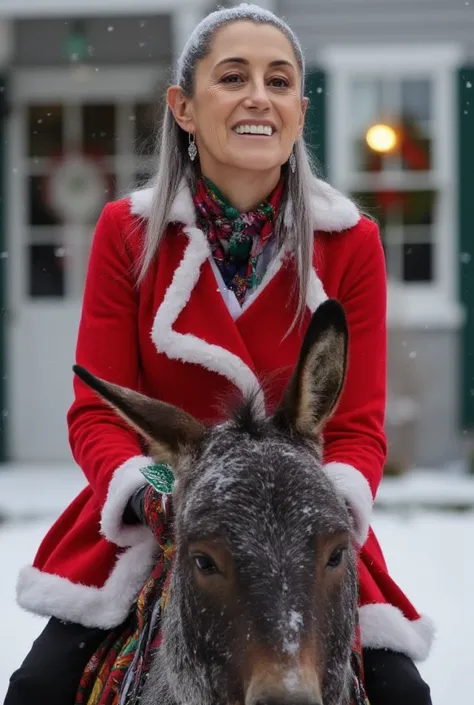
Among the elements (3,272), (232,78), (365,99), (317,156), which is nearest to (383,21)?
(365,99)

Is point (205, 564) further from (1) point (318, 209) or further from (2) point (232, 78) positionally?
(2) point (232, 78)

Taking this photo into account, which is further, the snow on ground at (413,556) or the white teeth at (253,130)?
the snow on ground at (413,556)

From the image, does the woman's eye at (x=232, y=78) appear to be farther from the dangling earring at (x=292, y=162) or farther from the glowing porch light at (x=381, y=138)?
the glowing porch light at (x=381, y=138)

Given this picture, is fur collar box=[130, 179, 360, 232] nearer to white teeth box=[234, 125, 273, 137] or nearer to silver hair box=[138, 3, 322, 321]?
silver hair box=[138, 3, 322, 321]

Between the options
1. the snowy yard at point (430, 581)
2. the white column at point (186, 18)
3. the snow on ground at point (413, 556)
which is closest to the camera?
the snowy yard at point (430, 581)

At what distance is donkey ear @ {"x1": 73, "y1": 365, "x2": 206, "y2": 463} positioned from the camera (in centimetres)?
233

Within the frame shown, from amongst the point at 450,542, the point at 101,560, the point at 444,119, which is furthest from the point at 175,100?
the point at 444,119

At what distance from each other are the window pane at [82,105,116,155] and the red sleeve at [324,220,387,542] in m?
8.30

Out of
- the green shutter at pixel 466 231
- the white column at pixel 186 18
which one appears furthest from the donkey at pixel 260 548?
the green shutter at pixel 466 231

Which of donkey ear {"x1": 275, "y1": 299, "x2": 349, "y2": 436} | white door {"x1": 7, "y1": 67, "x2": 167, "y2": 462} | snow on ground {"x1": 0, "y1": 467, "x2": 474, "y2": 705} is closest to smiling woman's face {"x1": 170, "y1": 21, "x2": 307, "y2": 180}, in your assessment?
donkey ear {"x1": 275, "y1": 299, "x2": 349, "y2": 436}

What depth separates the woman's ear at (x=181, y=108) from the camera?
120 inches

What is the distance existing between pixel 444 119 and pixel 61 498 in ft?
15.9

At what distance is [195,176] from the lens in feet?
10.2

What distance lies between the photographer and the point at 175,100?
121 inches
